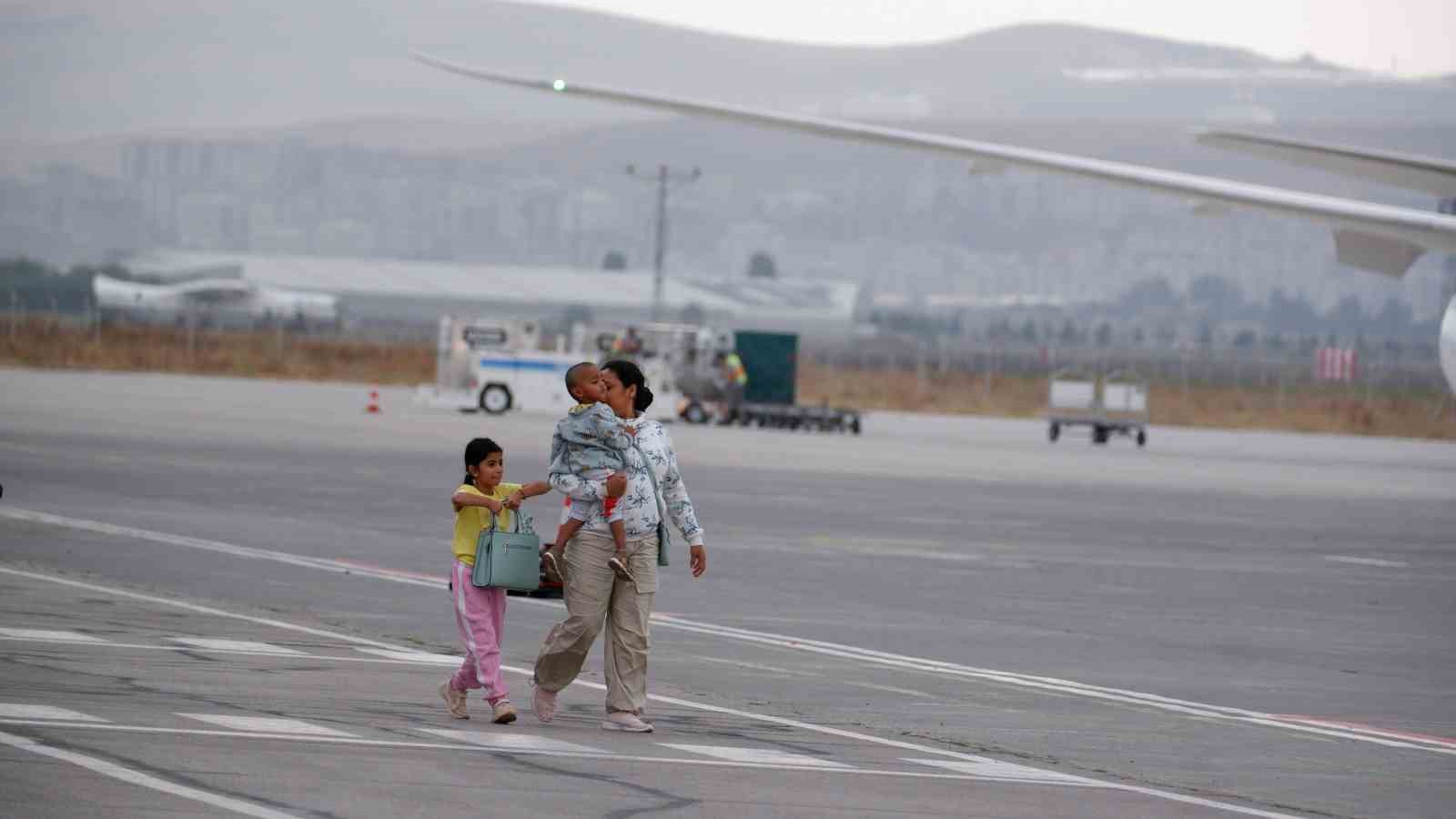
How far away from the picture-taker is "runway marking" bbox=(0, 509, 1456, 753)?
1184 cm

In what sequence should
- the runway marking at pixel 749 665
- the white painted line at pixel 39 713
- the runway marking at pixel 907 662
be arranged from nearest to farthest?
the white painted line at pixel 39 713 < the runway marking at pixel 907 662 < the runway marking at pixel 749 665

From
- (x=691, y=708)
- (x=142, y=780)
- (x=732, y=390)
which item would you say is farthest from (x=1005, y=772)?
(x=732, y=390)

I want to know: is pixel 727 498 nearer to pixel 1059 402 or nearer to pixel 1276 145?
pixel 1276 145

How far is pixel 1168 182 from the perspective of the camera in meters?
22.5

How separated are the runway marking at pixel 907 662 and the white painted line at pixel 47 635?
5.61 feet

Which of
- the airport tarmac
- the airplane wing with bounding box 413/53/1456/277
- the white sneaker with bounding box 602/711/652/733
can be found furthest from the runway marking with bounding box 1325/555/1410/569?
the white sneaker with bounding box 602/711/652/733

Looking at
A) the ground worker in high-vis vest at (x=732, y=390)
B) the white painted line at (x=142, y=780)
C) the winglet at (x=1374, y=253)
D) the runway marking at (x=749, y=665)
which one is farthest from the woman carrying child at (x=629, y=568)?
the ground worker in high-vis vest at (x=732, y=390)

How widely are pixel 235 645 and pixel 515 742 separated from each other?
11.1 ft

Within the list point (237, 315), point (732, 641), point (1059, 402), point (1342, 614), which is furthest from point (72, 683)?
point (237, 315)

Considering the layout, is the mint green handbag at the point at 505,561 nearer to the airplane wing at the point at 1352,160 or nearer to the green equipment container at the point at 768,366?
the airplane wing at the point at 1352,160

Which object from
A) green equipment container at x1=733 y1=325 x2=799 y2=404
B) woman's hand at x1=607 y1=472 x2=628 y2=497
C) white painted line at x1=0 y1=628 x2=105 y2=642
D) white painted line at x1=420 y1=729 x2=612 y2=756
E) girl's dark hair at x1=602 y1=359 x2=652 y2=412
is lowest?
white painted line at x1=420 y1=729 x2=612 y2=756

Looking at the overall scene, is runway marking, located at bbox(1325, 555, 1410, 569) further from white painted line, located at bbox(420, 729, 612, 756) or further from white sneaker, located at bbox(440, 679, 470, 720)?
white painted line, located at bbox(420, 729, 612, 756)

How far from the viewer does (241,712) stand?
403 inches

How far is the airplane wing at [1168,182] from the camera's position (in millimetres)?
22328
